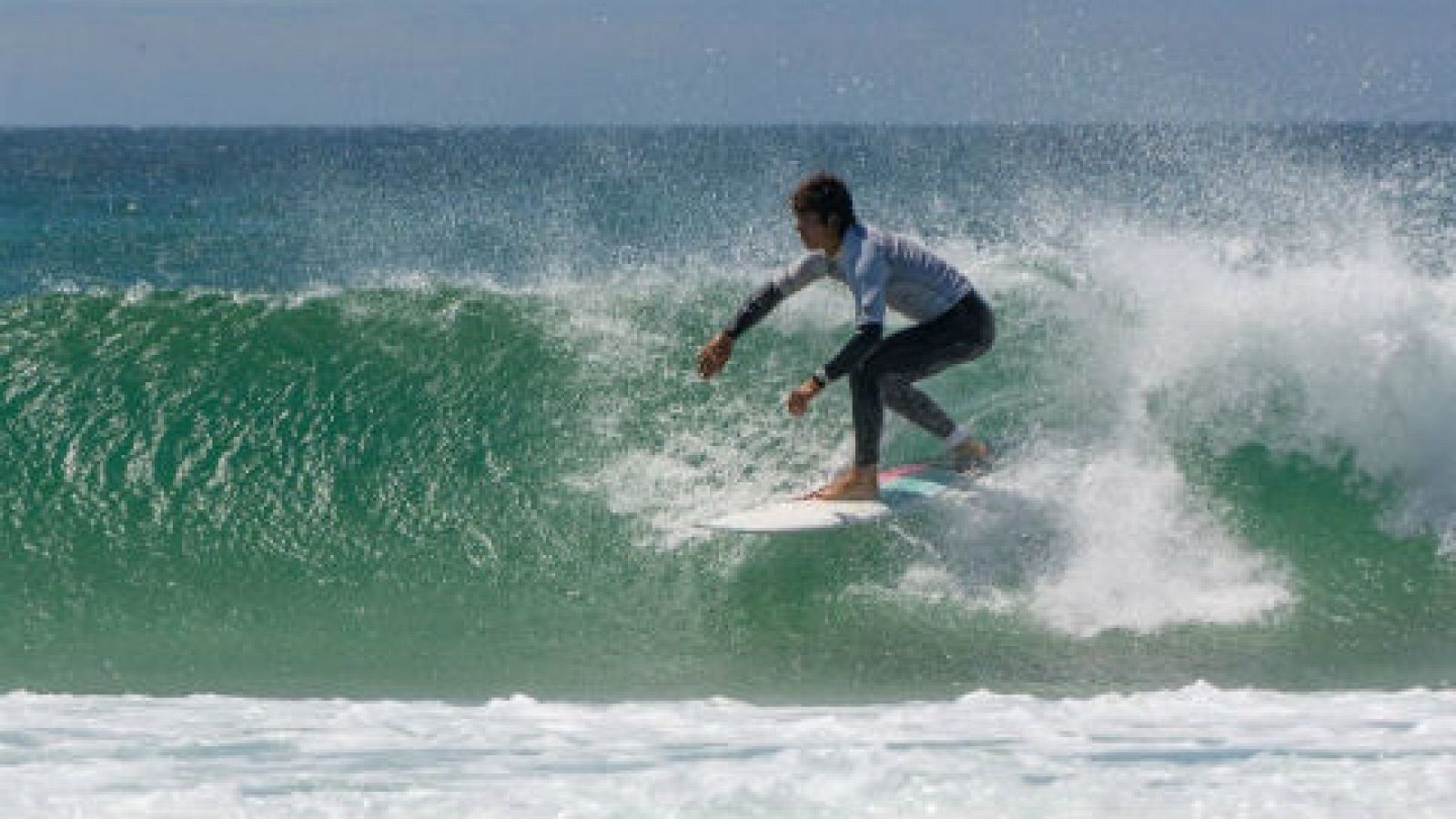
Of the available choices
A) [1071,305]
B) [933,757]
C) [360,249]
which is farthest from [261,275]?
[933,757]

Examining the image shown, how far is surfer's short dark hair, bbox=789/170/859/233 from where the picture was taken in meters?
7.26

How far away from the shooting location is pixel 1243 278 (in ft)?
31.1

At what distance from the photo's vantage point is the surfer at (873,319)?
727 cm

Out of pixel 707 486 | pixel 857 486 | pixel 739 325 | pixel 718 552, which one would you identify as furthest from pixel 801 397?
pixel 707 486

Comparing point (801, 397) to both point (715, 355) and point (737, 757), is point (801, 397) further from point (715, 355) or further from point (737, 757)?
point (737, 757)

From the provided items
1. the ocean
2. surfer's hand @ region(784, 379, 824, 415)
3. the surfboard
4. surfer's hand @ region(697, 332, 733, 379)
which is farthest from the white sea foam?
surfer's hand @ region(697, 332, 733, 379)

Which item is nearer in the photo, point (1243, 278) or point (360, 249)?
point (1243, 278)

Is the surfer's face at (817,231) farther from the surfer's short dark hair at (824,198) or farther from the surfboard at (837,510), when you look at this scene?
the surfboard at (837,510)

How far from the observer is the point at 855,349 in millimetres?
7273

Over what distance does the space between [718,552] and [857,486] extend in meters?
0.76

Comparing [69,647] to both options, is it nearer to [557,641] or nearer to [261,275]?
[557,641]

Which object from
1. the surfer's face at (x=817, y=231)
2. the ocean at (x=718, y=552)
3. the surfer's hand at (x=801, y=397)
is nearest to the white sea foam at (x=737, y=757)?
the ocean at (x=718, y=552)

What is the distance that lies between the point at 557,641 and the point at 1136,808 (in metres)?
3.10

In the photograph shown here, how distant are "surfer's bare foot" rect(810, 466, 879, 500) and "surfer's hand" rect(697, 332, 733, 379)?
0.75 meters
